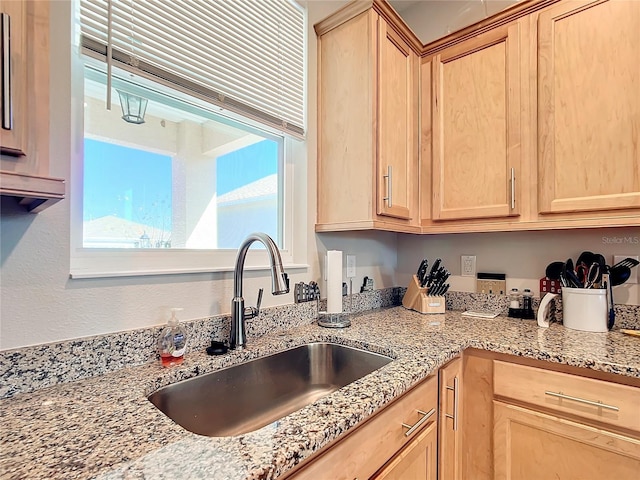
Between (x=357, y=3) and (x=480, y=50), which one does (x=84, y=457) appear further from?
(x=480, y=50)

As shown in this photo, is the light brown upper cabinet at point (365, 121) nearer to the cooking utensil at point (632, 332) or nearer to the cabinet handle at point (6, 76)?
the cooking utensil at point (632, 332)

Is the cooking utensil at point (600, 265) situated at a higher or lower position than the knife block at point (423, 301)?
higher

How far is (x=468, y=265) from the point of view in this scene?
182cm

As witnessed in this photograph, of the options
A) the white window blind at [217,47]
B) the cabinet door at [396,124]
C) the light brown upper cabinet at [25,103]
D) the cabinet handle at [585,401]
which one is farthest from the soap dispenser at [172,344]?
the cabinet handle at [585,401]

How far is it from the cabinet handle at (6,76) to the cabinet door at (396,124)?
1.15 meters

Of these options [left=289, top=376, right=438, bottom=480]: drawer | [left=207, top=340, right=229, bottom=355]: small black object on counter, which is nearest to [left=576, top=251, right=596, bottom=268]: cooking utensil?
[left=289, top=376, right=438, bottom=480]: drawer

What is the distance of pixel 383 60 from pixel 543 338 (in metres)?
1.31

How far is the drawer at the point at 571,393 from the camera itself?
0.94m

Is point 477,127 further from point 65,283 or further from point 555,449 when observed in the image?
point 65,283

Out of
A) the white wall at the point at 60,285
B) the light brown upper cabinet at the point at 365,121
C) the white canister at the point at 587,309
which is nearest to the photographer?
the white wall at the point at 60,285

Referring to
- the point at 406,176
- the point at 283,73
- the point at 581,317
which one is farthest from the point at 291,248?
the point at 581,317

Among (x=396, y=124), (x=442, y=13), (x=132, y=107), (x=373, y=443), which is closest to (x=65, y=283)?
(x=132, y=107)

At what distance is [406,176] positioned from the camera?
1588 millimetres

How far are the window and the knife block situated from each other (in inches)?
29.7
